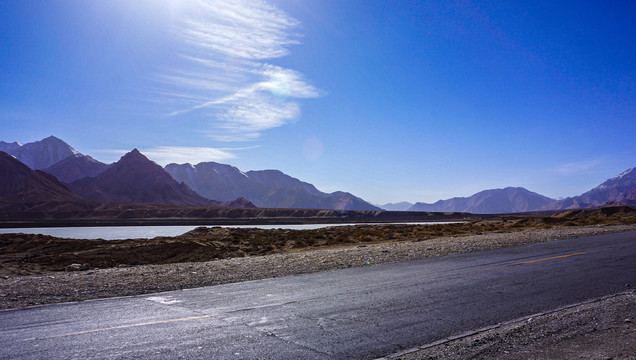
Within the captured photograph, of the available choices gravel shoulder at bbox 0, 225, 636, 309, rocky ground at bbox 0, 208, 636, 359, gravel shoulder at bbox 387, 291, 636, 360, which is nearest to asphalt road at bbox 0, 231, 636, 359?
gravel shoulder at bbox 387, 291, 636, 360

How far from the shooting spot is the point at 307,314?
7227mm

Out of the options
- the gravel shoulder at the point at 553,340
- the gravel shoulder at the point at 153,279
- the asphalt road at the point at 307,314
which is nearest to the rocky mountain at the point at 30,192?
the gravel shoulder at the point at 153,279

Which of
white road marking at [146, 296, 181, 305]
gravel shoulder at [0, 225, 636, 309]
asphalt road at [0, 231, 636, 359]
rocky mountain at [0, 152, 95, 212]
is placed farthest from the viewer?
rocky mountain at [0, 152, 95, 212]

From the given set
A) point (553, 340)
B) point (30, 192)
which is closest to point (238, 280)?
point (553, 340)

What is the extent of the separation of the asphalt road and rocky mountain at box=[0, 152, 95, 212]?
431 ft

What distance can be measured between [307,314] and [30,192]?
15882 cm

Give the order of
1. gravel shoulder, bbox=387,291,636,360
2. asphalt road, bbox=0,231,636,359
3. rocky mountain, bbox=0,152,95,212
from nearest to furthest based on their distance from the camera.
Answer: gravel shoulder, bbox=387,291,636,360 < asphalt road, bbox=0,231,636,359 < rocky mountain, bbox=0,152,95,212

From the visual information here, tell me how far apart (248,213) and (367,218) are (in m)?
40.1

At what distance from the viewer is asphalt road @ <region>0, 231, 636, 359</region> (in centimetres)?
546

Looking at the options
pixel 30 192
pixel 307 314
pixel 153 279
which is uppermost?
pixel 30 192

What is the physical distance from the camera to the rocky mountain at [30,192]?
381 feet

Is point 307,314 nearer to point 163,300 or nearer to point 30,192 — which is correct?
point 163,300

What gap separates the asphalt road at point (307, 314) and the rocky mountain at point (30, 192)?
431 ft

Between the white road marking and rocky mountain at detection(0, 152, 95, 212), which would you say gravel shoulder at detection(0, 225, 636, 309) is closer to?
the white road marking
